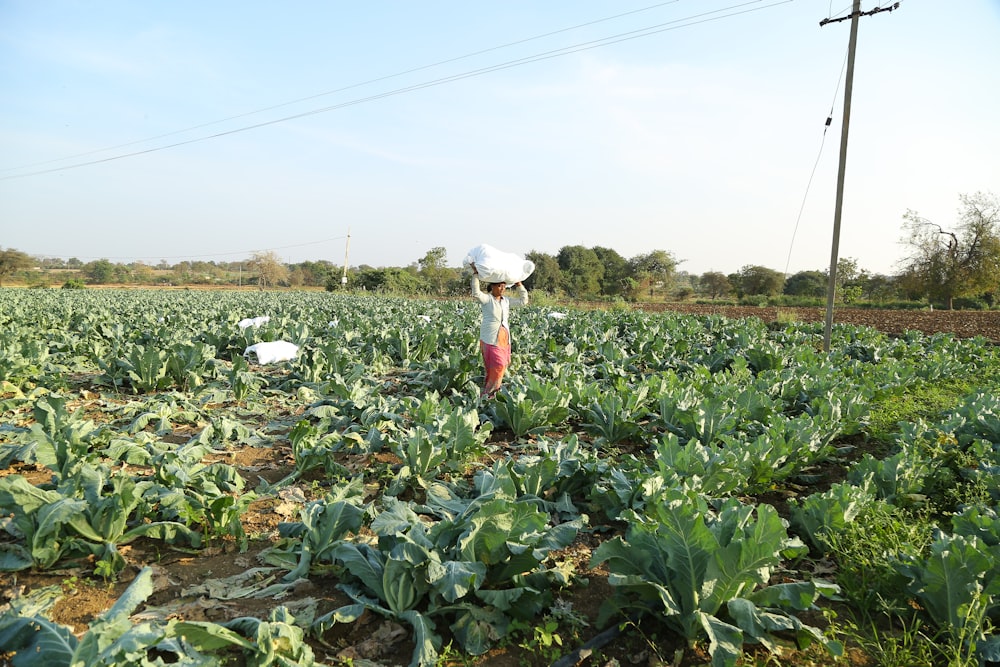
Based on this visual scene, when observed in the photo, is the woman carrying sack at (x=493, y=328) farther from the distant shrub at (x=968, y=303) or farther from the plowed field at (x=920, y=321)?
the distant shrub at (x=968, y=303)

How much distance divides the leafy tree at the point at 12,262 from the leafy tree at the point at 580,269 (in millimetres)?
55231

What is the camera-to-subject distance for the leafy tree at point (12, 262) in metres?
51.5

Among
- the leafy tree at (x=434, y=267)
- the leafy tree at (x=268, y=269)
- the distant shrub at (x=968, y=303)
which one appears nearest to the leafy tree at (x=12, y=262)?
the leafy tree at (x=268, y=269)

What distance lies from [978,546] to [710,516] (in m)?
1.12

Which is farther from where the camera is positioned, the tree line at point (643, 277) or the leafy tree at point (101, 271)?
the leafy tree at point (101, 271)

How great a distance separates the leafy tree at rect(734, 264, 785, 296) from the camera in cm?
5203

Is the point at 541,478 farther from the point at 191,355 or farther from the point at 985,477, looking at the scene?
the point at 191,355

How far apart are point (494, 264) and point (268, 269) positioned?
212 feet

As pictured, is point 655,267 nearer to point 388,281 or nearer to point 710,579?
point 388,281

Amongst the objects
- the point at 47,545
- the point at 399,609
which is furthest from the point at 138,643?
the point at 47,545

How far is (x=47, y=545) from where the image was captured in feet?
8.23

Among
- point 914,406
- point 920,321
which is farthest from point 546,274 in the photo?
point 914,406

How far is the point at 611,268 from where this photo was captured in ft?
208

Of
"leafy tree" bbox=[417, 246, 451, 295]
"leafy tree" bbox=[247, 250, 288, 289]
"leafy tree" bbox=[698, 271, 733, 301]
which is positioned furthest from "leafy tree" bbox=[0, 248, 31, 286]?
"leafy tree" bbox=[698, 271, 733, 301]
